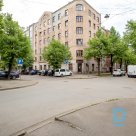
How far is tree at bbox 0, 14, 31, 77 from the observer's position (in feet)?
108

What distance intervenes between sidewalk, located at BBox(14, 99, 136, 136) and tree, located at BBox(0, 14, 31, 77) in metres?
26.7

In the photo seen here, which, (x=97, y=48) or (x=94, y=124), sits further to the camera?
(x=97, y=48)

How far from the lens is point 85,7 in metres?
56.7

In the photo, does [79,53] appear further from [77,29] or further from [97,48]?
[97,48]

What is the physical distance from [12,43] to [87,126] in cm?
2911

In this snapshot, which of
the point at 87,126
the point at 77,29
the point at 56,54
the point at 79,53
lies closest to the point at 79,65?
the point at 79,53

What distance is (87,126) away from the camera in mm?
6488

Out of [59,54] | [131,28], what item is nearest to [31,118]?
[131,28]

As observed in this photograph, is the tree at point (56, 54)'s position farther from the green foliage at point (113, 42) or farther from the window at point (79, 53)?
the green foliage at point (113, 42)

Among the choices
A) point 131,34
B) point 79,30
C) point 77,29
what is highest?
point 77,29

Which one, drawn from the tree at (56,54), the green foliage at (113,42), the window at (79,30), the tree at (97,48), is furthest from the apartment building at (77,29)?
the tree at (56,54)

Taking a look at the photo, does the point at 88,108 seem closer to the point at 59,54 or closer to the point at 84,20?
the point at 59,54

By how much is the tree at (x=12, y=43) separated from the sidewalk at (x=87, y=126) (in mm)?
26695

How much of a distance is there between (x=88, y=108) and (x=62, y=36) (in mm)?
52045
